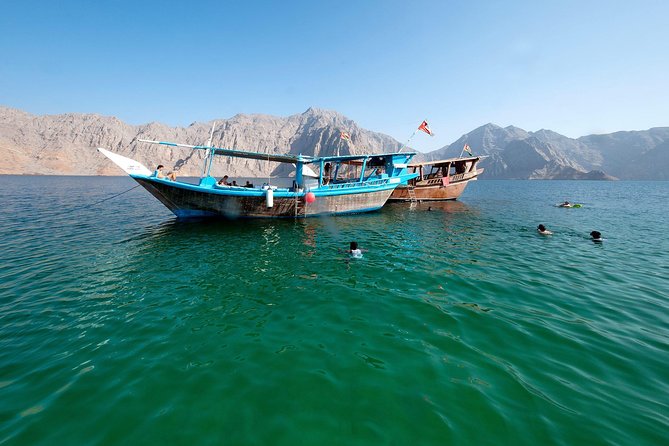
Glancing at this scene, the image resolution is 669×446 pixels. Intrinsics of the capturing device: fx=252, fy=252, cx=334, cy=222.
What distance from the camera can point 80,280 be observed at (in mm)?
8945

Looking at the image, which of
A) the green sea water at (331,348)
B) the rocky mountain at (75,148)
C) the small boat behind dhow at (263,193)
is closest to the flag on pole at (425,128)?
the small boat behind dhow at (263,193)

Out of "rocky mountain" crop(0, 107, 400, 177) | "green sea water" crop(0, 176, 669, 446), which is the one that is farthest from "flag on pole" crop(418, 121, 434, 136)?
"rocky mountain" crop(0, 107, 400, 177)

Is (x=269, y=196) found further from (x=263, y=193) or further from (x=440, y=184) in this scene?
(x=440, y=184)

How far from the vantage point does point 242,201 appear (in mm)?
18625

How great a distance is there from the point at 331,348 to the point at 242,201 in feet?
50.5

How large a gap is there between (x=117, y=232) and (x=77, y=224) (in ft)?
16.1

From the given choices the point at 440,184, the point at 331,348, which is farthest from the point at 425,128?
the point at 331,348

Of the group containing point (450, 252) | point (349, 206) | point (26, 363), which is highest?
point (349, 206)

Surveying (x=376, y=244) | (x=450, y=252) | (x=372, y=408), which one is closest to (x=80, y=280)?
(x=372, y=408)

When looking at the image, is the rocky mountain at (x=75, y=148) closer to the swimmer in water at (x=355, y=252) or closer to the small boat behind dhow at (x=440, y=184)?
the small boat behind dhow at (x=440, y=184)

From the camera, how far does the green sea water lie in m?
3.77

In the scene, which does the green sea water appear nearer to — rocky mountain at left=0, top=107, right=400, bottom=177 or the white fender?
the white fender

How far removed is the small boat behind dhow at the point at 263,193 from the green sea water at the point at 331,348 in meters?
6.21

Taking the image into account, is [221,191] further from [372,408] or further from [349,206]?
[372,408]
